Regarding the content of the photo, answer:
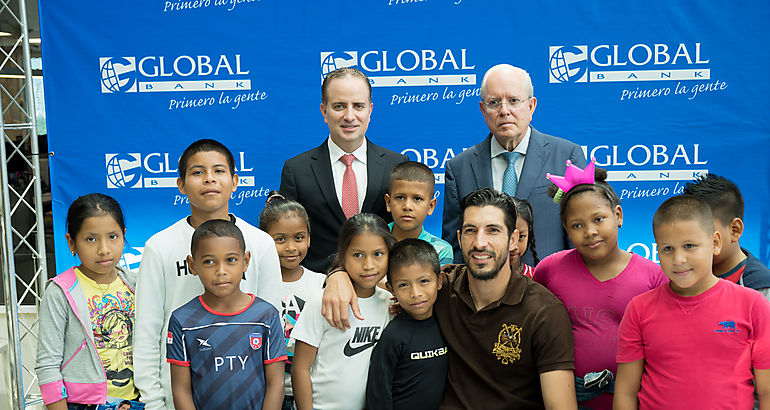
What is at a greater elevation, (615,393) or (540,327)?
(540,327)

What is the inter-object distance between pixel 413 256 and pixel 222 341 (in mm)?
794

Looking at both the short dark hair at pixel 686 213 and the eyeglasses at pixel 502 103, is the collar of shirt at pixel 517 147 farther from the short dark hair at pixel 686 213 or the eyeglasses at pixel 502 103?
the short dark hair at pixel 686 213

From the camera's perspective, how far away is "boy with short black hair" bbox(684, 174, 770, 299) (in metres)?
2.35

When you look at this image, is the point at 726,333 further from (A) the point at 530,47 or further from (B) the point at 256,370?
(A) the point at 530,47

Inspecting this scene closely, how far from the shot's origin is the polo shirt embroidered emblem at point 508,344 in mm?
2402

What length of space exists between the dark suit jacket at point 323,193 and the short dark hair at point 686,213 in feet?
4.94

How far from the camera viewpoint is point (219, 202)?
8.61 ft

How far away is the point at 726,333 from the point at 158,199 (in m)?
4.11

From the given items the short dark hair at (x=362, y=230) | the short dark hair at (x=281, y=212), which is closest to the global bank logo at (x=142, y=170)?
the short dark hair at (x=281, y=212)

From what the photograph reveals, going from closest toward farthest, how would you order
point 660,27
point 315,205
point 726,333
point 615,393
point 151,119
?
point 726,333 < point 615,393 < point 315,205 < point 660,27 < point 151,119

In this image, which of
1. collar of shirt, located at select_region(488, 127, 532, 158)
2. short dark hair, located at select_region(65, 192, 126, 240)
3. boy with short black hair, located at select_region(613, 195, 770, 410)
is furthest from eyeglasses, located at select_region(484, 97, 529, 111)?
short dark hair, located at select_region(65, 192, 126, 240)

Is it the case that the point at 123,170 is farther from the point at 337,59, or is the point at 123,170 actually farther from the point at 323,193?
the point at 323,193

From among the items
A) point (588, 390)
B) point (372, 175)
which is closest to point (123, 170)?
point (372, 175)

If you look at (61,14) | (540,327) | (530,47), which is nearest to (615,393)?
(540,327)
